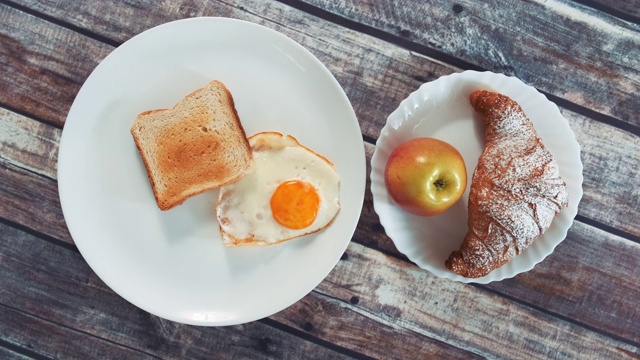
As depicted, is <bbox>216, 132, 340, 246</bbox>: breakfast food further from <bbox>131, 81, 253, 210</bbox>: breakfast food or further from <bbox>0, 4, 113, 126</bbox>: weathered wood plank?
<bbox>0, 4, 113, 126</bbox>: weathered wood plank

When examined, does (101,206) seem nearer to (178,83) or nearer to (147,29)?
(178,83)

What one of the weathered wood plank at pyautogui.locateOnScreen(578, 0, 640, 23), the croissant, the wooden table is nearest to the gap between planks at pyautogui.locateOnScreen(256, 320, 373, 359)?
the wooden table

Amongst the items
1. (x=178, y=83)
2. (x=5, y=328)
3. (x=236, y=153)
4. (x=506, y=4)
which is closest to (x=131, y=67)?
(x=178, y=83)

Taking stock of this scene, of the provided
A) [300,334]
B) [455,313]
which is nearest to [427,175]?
[455,313]

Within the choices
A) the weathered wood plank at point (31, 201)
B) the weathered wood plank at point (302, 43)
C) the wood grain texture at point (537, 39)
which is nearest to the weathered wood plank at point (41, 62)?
the weathered wood plank at point (302, 43)

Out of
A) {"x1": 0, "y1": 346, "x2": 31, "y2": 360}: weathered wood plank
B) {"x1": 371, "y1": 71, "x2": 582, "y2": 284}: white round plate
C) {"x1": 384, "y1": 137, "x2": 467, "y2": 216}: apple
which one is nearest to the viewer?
{"x1": 384, "y1": 137, "x2": 467, "y2": 216}: apple

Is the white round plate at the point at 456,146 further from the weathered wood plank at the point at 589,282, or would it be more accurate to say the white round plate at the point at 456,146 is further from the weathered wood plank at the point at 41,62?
→ the weathered wood plank at the point at 41,62
